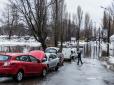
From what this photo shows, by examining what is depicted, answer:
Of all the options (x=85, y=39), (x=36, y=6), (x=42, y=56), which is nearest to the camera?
(x=42, y=56)

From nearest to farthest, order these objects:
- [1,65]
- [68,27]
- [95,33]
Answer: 1. [1,65]
2. [68,27]
3. [95,33]

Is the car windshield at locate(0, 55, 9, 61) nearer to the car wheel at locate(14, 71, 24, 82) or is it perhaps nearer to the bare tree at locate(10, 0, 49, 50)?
the car wheel at locate(14, 71, 24, 82)

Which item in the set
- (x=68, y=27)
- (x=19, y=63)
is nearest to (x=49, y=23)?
(x=19, y=63)

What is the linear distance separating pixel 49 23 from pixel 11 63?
33705mm

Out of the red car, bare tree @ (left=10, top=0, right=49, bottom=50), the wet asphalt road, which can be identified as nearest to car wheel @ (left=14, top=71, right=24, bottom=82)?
the red car

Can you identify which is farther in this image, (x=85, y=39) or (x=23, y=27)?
(x=85, y=39)

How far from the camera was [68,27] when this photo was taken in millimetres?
118938

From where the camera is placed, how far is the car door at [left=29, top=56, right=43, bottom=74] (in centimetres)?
2106

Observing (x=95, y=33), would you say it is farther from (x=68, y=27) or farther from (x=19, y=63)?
(x=19, y=63)

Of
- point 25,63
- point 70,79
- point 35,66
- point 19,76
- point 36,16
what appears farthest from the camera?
point 36,16

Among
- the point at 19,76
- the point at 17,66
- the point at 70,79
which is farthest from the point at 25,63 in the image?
the point at 70,79

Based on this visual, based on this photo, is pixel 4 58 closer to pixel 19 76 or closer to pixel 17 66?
pixel 17 66

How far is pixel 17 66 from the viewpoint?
1894 cm

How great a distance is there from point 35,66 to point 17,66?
2.55 m
